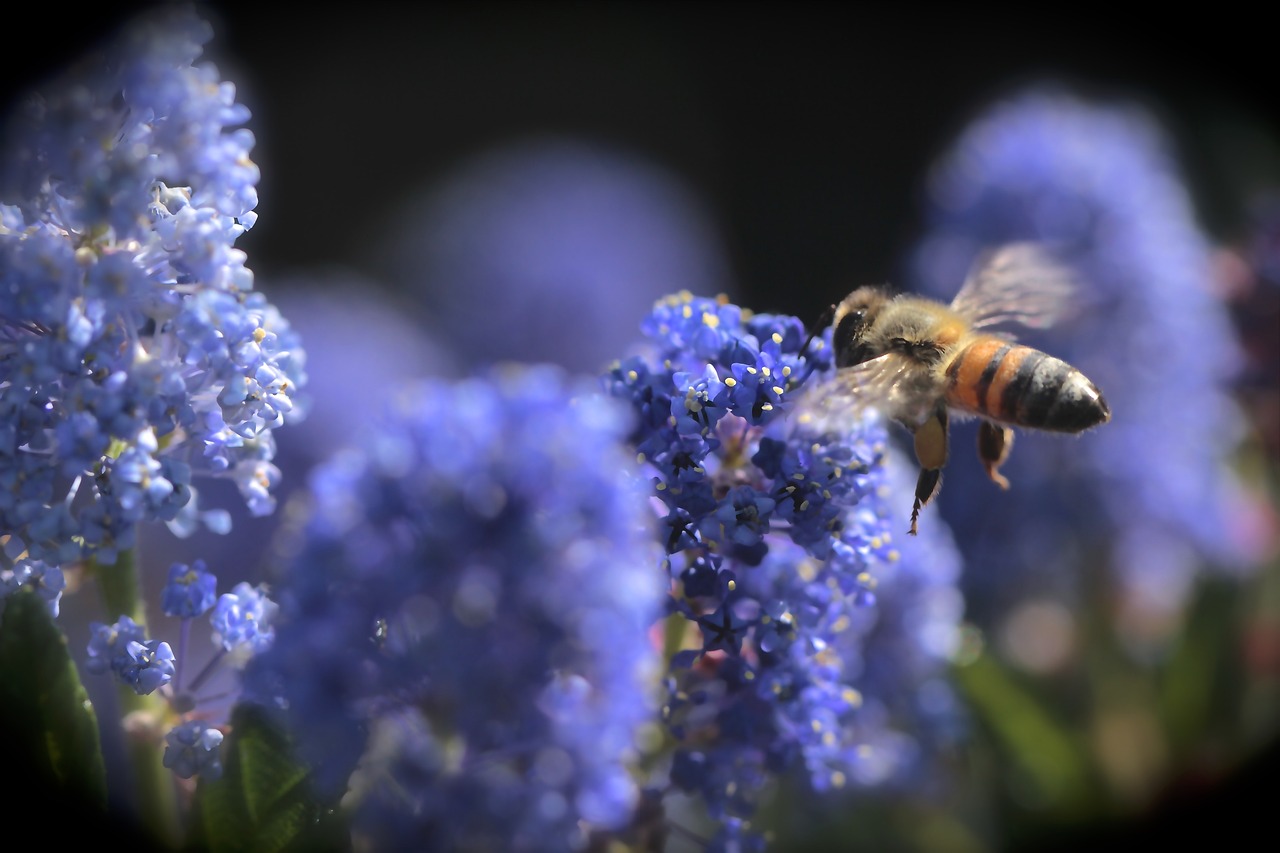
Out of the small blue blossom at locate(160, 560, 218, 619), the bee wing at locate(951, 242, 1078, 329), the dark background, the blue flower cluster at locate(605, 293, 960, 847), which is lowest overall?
the small blue blossom at locate(160, 560, 218, 619)

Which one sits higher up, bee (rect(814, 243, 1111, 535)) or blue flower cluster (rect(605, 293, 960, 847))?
bee (rect(814, 243, 1111, 535))

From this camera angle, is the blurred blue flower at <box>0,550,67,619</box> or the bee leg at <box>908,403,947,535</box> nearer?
the blurred blue flower at <box>0,550,67,619</box>

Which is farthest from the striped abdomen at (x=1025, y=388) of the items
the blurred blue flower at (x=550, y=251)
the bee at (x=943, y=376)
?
the blurred blue flower at (x=550, y=251)

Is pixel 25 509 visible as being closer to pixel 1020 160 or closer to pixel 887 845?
pixel 887 845

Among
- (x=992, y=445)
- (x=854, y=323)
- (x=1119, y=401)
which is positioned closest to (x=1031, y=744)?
(x=992, y=445)

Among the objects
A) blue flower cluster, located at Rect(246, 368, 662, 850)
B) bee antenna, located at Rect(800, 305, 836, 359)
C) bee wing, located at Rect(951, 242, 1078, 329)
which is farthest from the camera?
bee wing, located at Rect(951, 242, 1078, 329)

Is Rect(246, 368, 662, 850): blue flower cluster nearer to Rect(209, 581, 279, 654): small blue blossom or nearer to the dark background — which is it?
Rect(209, 581, 279, 654): small blue blossom

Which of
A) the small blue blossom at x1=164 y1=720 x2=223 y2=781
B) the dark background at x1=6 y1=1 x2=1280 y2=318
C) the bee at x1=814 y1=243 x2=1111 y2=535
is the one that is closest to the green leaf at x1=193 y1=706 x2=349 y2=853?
Result: the small blue blossom at x1=164 y1=720 x2=223 y2=781
